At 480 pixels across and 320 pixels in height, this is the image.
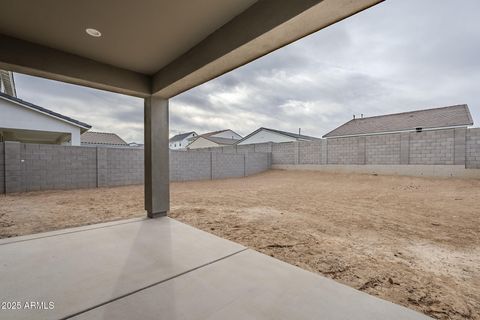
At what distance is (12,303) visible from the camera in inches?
52.9

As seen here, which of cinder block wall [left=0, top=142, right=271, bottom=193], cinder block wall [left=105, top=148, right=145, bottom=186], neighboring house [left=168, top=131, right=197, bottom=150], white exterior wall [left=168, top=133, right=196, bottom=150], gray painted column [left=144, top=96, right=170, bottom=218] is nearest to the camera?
gray painted column [left=144, top=96, right=170, bottom=218]

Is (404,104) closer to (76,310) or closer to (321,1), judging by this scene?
(321,1)

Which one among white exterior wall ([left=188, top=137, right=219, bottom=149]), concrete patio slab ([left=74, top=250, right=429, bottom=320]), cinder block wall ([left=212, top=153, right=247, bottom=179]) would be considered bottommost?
concrete patio slab ([left=74, top=250, right=429, bottom=320])

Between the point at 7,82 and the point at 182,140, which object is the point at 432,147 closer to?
the point at 7,82

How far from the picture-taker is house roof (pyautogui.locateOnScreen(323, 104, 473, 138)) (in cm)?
1162

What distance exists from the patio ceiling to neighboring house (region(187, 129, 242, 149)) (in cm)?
1989

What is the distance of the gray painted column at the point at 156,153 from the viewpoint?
329 centimetres

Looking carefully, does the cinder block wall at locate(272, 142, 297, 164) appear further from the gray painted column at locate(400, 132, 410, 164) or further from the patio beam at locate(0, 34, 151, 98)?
the patio beam at locate(0, 34, 151, 98)

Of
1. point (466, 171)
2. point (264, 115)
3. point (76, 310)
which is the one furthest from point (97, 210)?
point (264, 115)

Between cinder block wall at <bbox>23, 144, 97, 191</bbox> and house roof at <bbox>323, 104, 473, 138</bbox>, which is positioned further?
house roof at <bbox>323, 104, 473, 138</bbox>

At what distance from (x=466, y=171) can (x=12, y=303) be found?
12.1 m

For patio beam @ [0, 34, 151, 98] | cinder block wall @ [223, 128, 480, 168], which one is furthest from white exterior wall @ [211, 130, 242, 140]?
patio beam @ [0, 34, 151, 98]

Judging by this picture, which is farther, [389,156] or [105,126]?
[105,126]

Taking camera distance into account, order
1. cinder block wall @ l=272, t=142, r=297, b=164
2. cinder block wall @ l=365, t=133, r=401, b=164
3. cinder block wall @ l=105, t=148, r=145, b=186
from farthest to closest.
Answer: cinder block wall @ l=272, t=142, r=297, b=164, cinder block wall @ l=365, t=133, r=401, b=164, cinder block wall @ l=105, t=148, r=145, b=186
